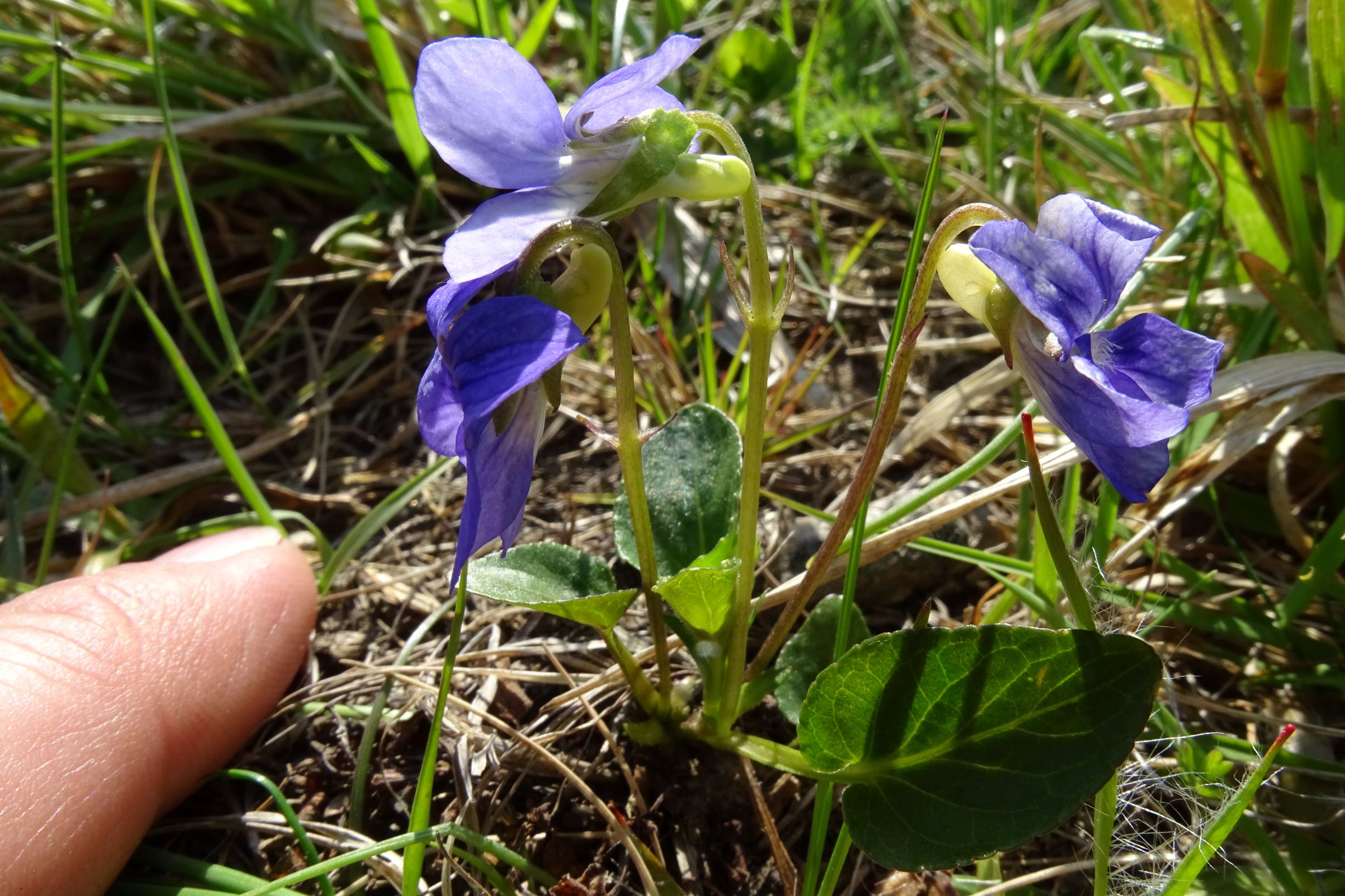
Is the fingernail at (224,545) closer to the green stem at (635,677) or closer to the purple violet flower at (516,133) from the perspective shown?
the green stem at (635,677)

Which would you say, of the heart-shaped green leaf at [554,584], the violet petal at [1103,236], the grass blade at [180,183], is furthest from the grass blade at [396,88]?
the violet petal at [1103,236]

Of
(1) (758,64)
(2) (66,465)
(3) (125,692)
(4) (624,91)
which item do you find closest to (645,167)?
(4) (624,91)

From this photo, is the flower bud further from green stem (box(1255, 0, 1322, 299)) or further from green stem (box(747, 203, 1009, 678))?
green stem (box(1255, 0, 1322, 299))

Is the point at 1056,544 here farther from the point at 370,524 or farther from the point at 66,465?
the point at 66,465

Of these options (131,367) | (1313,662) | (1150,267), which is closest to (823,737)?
(1313,662)

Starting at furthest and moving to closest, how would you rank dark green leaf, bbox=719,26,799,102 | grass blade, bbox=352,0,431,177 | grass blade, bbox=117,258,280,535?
1. dark green leaf, bbox=719,26,799,102
2. grass blade, bbox=352,0,431,177
3. grass blade, bbox=117,258,280,535

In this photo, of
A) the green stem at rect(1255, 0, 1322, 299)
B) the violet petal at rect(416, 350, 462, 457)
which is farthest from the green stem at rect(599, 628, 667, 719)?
the green stem at rect(1255, 0, 1322, 299)

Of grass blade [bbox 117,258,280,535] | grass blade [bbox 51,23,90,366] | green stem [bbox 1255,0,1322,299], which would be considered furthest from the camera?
grass blade [bbox 51,23,90,366]

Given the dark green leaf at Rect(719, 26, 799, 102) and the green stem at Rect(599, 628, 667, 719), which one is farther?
the dark green leaf at Rect(719, 26, 799, 102)
